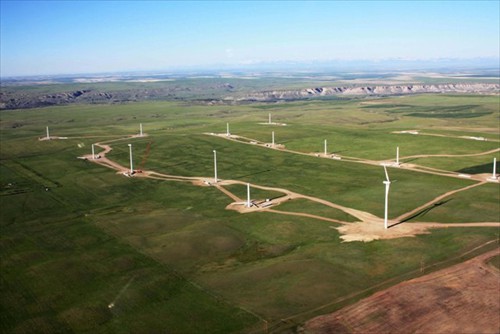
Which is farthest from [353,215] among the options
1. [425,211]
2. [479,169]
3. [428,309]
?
[479,169]

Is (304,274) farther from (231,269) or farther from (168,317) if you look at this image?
(168,317)

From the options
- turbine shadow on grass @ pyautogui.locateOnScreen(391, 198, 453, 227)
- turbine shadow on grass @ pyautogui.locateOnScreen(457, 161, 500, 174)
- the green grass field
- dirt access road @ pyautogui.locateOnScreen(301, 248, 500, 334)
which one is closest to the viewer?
dirt access road @ pyautogui.locateOnScreen(301, 248, 500, 334)

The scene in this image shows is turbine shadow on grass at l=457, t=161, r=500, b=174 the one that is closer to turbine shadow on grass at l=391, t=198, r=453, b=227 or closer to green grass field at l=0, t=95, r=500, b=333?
green grass field at l=0, t=95, r=500, b=333

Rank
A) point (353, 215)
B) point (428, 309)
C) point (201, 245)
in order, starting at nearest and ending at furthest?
point (428, 309) < point (201, 245) < point (353, 215)

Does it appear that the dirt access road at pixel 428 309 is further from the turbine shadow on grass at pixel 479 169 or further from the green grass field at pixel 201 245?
the turbine shadow on grass at pixel 479 169

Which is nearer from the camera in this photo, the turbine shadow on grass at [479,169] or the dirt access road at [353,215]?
the dirt access road at [353,215]

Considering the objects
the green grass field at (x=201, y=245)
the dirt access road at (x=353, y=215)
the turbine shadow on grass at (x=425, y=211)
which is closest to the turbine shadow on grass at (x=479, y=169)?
the green grass field at (x=201, y=245)

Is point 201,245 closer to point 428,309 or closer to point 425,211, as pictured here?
point 428,309

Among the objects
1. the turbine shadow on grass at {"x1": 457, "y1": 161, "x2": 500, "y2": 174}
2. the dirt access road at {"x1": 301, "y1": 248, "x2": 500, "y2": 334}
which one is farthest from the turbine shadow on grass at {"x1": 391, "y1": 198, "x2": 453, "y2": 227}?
the turbine shadow on grass at {"x1": 457, "y1": 161, "x2": 500, "y2": 174}

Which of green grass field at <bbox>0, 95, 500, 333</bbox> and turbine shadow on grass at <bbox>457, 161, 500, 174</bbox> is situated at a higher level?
turbine shadow on grass at <bbox>457, 161, 500, 174</bbox>
